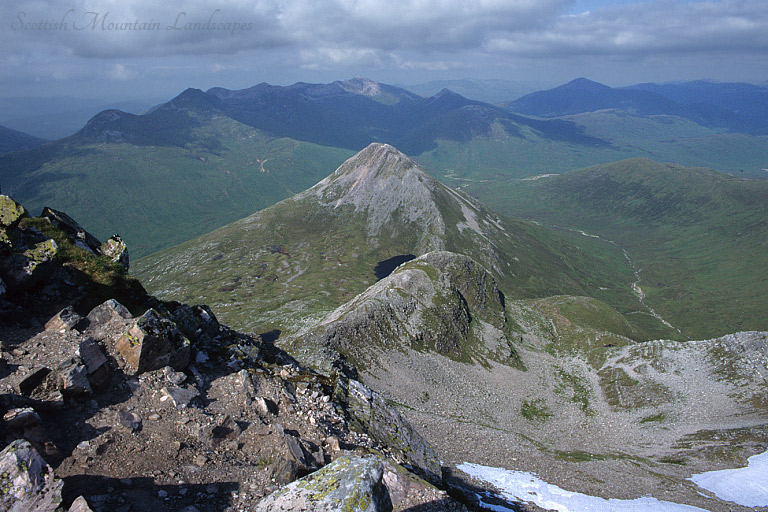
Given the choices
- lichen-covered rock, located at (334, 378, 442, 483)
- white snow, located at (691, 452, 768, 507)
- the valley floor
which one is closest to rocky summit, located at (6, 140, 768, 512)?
lichen-covered rock, located at (334, 378, 442, 483)

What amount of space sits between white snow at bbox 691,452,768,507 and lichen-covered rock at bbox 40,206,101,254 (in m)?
73.8

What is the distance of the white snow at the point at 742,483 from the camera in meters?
49.8

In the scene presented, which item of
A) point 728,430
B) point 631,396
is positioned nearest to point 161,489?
point 728,430

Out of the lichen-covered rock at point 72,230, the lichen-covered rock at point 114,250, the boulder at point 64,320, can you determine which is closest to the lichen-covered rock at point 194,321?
the boulder at point 64,320

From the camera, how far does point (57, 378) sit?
64.4 feet

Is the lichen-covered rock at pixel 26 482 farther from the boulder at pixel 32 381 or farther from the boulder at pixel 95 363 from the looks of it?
the boulder at pixel 95 363

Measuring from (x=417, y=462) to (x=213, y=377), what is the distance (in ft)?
Answer: 53.8

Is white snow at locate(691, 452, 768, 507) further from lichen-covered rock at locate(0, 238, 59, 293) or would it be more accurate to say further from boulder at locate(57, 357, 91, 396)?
lichen-covered rock at locate(0, 238, 59, 293)

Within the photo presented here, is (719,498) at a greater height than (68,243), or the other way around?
(68,243)

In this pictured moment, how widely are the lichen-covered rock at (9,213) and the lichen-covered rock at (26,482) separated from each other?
1957 cm

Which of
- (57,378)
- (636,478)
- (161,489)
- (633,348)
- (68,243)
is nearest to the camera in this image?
(161,489)

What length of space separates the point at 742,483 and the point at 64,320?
7744cm

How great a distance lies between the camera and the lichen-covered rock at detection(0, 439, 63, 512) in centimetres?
1363

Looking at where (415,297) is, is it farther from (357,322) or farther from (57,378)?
(57,378)
